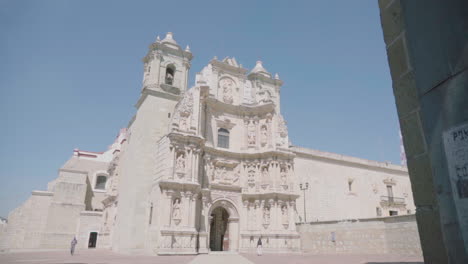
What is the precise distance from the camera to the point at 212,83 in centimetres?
2403

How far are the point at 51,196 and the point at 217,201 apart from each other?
1858cm

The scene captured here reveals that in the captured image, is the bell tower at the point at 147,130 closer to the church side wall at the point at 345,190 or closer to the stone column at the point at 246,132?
the stone column at the point at 246,132

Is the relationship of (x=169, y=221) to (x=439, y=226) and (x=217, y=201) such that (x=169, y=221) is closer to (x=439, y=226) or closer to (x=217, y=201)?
(x=217, y=201)

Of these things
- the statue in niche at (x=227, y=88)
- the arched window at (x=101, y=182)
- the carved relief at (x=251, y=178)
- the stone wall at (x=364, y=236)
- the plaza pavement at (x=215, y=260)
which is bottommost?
the plaza pavement at (x=215, y=260)

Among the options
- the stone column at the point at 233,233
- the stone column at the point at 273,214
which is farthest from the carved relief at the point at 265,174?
the stone column at the point at 233,233

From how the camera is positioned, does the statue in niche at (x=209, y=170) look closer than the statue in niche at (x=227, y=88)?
Yes

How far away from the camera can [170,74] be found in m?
24.4

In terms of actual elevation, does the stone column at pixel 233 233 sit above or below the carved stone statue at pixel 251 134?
below

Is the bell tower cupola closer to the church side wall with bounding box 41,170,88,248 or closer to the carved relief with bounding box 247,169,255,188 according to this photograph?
the carved relief with bounding box 247,169,255,188

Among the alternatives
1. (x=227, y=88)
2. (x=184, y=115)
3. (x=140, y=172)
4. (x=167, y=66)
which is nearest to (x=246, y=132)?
(x=227, y=88)

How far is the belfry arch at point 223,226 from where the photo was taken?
69.7 feet

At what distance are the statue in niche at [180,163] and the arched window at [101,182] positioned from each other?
19658 millimetres

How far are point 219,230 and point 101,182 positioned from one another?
19539 mm

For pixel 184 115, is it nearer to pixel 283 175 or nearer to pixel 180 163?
pixel 180 163
